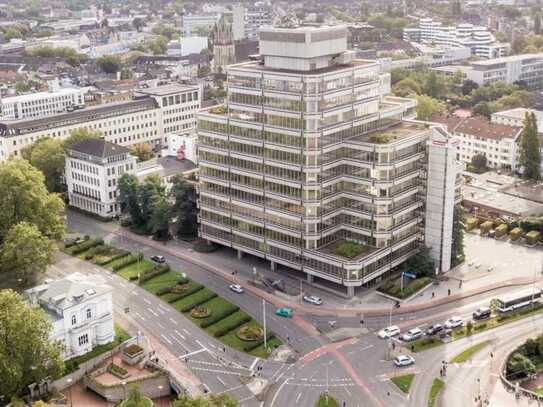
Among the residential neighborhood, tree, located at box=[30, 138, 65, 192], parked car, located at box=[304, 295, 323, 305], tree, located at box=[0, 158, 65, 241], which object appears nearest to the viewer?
the residential neighborhood

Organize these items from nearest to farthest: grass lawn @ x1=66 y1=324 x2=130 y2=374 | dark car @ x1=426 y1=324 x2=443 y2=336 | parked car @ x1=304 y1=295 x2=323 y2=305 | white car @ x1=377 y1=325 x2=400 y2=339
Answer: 1. grass lawn @ x1=66 y1=324 x2=130 y2=374
2. white car @ x1=377 y1=325 x2=400 y2=339
3. dark car @ x1=426 y1=324 x2=443 y2=336
4. parked car @ x1=304 y1=295 x2=323 y2=305

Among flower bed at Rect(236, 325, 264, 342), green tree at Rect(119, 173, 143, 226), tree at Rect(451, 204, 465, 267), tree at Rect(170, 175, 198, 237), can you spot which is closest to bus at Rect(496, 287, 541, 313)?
tree at Rect(451, 204, 465, 267)

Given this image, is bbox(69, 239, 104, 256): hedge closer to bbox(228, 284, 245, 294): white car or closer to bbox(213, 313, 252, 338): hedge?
bbox(228, 284, 245, 294): white car

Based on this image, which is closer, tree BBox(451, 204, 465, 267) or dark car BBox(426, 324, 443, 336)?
dark car BBox(426, 324, 443, 336)

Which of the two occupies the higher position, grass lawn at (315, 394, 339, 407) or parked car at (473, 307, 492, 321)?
parked car at (473, 307, 492, 321)

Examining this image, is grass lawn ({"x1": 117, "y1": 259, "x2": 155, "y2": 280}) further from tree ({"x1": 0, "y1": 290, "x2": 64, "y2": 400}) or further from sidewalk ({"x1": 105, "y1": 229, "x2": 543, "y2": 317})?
tree ({"x1": 0, "y1": 290, "x2": 64, "y2": 400})

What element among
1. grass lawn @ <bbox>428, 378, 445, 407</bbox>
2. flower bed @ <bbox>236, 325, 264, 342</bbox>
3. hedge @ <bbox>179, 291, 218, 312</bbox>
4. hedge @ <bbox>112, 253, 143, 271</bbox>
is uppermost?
hedge @ <bbox>112, 253, 143, 271</bbox>

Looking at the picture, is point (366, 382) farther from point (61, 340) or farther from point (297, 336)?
point (61, 340)

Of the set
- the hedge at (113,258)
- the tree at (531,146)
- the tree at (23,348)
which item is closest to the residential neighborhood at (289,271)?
the tree at (23,348)
